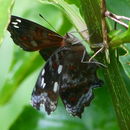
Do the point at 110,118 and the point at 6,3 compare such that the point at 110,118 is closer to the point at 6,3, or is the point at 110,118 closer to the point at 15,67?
the point at 15,67

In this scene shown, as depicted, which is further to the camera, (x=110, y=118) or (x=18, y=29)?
(x=110, y=118)

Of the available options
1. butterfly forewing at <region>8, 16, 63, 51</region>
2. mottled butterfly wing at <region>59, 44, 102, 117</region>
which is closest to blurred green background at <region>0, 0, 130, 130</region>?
mottled butterfly wing at <region>59, 44, 102, 117</region>

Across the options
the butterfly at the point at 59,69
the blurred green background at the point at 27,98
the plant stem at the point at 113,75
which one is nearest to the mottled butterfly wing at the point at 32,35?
the butterfly at the point at 59,69

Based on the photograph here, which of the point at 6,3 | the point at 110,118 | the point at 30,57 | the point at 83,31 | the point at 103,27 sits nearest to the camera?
the point at 6,3

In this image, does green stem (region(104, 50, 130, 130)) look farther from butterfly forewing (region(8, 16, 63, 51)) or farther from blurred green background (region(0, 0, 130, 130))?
blurred green background (region(0, 0, 130, 130))

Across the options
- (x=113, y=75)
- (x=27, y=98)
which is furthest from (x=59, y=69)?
(x=27, y=98)

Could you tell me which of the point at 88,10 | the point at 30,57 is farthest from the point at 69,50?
the point at 30,57

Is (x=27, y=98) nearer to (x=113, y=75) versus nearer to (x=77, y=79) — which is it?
(x=77, y=79)
